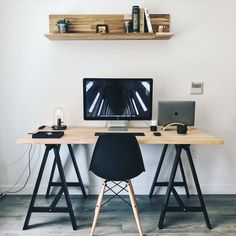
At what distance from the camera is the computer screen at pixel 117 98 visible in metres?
2.58

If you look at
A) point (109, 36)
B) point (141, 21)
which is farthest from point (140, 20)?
point (109, 36)

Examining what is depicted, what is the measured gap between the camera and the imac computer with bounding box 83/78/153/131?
2.58m

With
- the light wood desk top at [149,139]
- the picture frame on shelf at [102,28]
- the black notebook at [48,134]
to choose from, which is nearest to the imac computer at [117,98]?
the light wood desk top at [149,139]

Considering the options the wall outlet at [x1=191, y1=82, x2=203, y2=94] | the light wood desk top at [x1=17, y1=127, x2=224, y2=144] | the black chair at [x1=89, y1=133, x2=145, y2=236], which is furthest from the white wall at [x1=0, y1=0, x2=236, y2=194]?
the black chair at [x1=89, y1=133, x2=145, y2=236]

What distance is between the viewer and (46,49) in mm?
2756

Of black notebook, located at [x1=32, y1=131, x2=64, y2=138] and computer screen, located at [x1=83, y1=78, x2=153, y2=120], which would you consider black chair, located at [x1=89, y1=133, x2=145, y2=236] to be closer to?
black notebook, located at [x1=32, y1=131, x2=64, y2=138]

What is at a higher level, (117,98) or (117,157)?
(117,98)

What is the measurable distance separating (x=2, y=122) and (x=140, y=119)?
145 cm

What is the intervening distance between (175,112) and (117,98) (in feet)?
1.88

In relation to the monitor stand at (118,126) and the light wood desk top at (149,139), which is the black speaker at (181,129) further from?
the monitor stand at (118,126)

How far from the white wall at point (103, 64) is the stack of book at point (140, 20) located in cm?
18

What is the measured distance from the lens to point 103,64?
2.79m

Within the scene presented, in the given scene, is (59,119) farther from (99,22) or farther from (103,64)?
(99,22)

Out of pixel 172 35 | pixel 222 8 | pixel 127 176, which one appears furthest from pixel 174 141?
pixel 222 8
